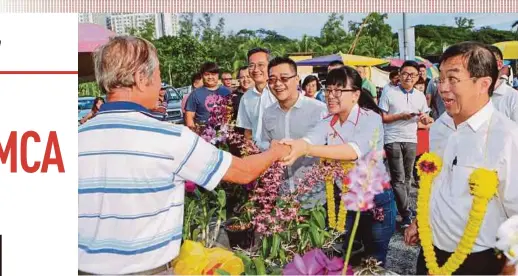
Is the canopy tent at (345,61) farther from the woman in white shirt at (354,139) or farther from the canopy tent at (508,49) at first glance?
the canopy tent at (508,49)

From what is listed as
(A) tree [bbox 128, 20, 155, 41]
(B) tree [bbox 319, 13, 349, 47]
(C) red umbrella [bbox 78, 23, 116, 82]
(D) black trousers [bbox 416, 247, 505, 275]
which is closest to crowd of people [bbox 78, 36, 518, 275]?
(D) black trousers [bbox 416, 247, 505, 275]

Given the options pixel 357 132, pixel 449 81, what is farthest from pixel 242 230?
pixel 449 81

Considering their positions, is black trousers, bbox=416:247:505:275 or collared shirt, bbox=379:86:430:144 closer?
black trousers, bbox=416:247:505:275

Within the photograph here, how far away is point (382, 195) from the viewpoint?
1.80m

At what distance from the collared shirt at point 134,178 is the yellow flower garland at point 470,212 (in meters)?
0.67

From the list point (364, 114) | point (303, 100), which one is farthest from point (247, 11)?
point (364, 114)

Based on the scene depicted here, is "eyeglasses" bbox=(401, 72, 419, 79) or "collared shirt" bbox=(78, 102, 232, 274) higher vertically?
"eyeglasses" bbox=(401, 72, 419, 79)

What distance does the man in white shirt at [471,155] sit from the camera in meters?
1.52

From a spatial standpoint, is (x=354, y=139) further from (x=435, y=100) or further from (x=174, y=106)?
(x=174, y=106)

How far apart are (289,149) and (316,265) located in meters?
0.41

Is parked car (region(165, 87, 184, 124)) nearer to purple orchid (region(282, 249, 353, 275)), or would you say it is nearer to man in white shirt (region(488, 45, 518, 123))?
purple orchid (region(282, 249, 353, 275))

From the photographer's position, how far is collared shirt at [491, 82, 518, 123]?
5.40 feet

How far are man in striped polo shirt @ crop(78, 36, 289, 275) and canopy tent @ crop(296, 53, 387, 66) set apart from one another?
1.80 feet

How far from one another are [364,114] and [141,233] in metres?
0.86
